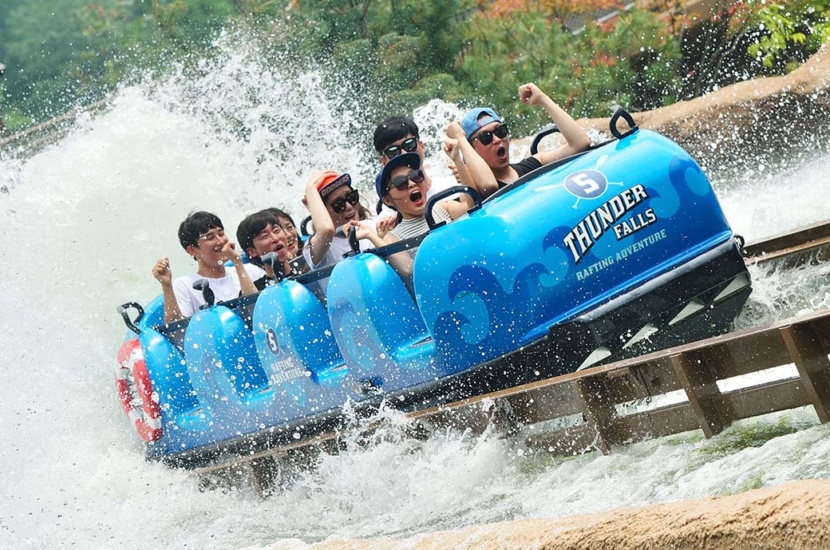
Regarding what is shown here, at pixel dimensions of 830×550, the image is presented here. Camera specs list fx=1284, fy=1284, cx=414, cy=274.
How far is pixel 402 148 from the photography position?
20.3 feet

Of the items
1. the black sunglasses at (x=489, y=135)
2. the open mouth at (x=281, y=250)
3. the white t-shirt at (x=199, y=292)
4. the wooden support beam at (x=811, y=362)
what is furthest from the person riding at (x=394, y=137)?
the wooden support beam at (x=811, y=362)

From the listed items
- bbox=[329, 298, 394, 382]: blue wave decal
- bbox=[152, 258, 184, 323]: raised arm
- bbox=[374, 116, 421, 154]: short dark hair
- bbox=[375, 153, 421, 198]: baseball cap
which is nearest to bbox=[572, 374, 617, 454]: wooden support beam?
bbox=[329, 298, 394, 382]: blue wave decal

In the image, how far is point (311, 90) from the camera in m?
14.7

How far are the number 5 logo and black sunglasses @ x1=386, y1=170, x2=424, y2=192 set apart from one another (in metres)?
0.82

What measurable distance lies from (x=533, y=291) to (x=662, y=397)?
783 millimetres

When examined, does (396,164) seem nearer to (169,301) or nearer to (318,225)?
(318,225)

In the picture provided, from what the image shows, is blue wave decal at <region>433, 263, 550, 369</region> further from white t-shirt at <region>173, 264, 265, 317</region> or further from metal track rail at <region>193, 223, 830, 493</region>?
white t-shirt at <region>173, 264, 265, 317</region>

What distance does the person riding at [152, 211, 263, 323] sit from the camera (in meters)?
7.02

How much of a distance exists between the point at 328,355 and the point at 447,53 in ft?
32.3

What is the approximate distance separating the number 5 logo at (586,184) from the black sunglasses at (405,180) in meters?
0.82

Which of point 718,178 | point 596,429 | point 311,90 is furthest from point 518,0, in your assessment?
point 596,429

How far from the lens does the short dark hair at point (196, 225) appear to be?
23.0 feet

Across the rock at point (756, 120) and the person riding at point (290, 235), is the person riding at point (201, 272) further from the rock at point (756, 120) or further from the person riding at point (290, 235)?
the rock at point (756, 120)

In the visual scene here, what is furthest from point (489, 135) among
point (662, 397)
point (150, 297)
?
point (150, 297)
